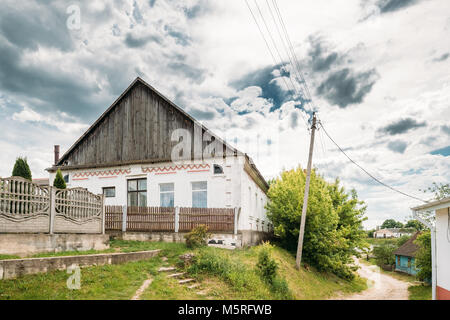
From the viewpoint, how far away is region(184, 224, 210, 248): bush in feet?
49.1

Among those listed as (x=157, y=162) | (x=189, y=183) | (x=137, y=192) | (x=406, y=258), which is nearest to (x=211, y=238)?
(x=189, y=183)

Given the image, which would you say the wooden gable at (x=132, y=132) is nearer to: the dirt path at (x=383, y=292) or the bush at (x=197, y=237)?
the bush at (x=197, y=237)

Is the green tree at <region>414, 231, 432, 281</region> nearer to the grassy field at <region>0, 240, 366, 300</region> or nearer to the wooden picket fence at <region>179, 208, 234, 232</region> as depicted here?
the grassy field at <region>0, 240, 366, 300</region>

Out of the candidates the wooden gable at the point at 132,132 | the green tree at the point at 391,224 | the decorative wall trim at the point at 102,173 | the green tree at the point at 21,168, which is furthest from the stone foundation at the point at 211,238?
the green tree at the point at 391,224

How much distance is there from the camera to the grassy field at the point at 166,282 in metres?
7.80

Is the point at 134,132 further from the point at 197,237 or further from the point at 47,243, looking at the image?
the point at 47,243

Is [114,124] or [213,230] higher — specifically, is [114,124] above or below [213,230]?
above

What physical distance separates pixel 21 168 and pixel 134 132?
8.51m

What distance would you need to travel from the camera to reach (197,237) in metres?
15.1

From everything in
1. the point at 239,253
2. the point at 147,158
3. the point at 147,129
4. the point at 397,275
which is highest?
the point at 147,129
